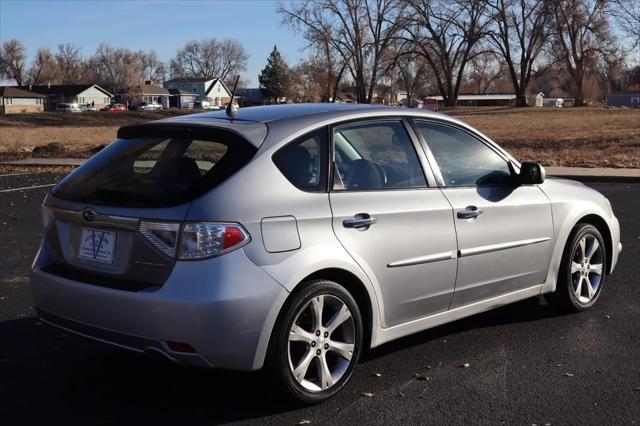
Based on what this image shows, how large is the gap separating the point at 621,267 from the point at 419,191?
361 centimetres

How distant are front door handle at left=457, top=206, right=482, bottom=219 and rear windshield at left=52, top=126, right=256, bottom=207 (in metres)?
1.48

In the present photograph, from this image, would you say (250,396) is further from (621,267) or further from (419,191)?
(621,267)

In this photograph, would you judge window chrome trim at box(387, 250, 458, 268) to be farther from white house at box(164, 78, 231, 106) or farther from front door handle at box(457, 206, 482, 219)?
white house at box(164, 78, 231, 106)

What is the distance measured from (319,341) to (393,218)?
0.83 meters

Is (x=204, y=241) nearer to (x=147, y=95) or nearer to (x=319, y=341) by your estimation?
(x=319, y=341)

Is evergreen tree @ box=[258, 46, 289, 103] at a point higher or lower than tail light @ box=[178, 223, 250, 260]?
higher

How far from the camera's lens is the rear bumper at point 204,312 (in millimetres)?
3396

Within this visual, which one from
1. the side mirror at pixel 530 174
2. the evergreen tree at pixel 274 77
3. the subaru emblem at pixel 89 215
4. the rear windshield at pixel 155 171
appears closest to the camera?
the rear windshield at pixel 155 171

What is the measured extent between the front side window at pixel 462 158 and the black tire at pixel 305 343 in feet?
3.95

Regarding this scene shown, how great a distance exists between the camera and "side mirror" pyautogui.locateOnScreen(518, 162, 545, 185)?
4.92 m

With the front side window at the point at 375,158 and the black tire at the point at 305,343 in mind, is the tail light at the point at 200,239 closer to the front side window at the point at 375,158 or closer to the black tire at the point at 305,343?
the black tire at the point at 305,343

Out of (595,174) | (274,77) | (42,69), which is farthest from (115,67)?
(595,174)

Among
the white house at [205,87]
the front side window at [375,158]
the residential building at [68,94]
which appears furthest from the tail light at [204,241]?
the white house at [205,87]

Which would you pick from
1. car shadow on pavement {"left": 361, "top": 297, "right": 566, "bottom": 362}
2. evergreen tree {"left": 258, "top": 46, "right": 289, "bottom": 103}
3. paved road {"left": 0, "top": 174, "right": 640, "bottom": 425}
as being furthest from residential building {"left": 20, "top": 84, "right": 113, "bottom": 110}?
paved road {"left": 0, "top": 174, "right": 640, "bottom": 425}
